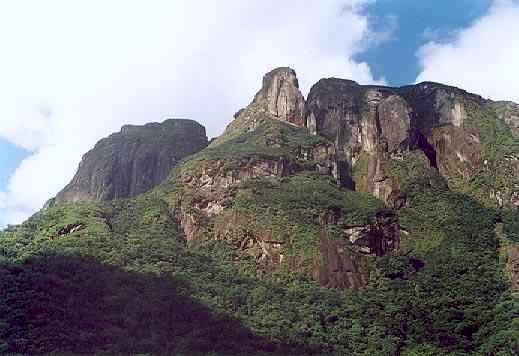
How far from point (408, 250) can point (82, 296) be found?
150ft

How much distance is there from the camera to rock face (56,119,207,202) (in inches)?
5334

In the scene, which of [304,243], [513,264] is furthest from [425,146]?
[304,243]

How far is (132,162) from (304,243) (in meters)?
61.5

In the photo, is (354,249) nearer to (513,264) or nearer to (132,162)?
(513,264)

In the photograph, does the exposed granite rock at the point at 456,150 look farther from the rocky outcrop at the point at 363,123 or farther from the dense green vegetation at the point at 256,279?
the rocky outcrop at the point at 363,123

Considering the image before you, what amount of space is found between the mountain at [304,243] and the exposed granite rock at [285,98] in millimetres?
289

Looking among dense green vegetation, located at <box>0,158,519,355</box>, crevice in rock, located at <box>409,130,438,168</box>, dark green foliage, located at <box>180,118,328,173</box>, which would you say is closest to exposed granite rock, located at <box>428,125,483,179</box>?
crevice in rock, located at <box>409,130,438,168</box>

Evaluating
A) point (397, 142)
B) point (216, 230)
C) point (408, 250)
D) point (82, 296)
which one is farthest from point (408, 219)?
point (82, 296)

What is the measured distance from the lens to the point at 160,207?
102m

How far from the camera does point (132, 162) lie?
457ft

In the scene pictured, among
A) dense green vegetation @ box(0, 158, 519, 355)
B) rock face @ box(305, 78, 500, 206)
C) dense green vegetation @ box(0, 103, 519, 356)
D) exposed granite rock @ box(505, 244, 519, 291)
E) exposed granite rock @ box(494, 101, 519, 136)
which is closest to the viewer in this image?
dense green vegetation @ box(0, 158, 519, 355)

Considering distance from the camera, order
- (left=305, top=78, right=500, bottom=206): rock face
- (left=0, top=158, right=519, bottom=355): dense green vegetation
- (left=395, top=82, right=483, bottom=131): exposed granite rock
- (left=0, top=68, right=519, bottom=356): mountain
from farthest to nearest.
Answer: (left=395, top=82, right=483, bottom=131): exposed granite rock, (left=305, top=78, right=500, bottom=206): rock face, (left=0, top=68, right=519, bottom=356): mountain, (left=0, top=158, right=519, bottom=355): dense green vegetation

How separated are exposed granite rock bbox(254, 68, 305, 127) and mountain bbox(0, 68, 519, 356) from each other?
0.95ft

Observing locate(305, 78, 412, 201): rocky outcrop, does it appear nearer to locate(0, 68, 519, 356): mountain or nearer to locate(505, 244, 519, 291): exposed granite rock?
locate(0, 68, 519, 356): mountain
